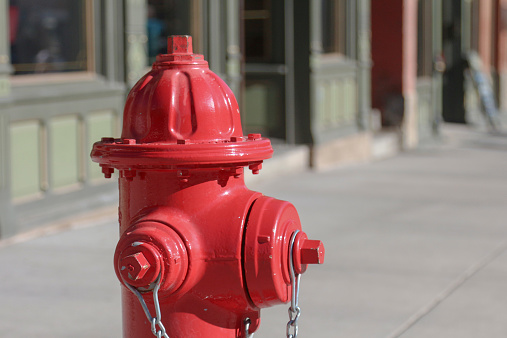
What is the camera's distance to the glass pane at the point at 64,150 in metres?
6.66

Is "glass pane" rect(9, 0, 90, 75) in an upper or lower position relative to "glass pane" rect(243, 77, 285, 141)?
upper

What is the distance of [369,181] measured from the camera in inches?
373

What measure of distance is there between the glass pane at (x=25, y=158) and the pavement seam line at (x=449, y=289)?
3.17 metres

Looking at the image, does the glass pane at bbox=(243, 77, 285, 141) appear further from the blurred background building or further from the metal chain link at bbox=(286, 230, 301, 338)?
the metal chain link at bbox=(286, 230, 301, 338)

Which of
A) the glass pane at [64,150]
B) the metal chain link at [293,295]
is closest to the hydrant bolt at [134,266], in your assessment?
the metal chain link at [293,295]

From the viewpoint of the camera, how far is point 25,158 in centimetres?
638

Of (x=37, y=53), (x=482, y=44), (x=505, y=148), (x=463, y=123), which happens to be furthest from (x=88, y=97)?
(x=482, y=44)

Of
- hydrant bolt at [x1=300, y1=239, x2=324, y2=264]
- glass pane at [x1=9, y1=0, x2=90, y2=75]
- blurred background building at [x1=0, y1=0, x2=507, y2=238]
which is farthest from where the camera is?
glass pane at [x1=9, y1=0, x2=90, y2=75]

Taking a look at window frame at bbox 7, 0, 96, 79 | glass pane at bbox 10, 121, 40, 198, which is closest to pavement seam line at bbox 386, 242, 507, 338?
glass pane at bbox 10, 121, 40, 198

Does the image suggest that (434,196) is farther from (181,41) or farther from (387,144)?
(181,41)

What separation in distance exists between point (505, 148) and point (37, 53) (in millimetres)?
8341

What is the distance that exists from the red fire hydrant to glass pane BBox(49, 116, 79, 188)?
13.8 feet

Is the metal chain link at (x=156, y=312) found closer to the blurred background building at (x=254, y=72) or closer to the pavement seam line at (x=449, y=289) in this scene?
the pavement seam line at (x=449, y=289)

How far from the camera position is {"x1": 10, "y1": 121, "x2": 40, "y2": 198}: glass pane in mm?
6254
